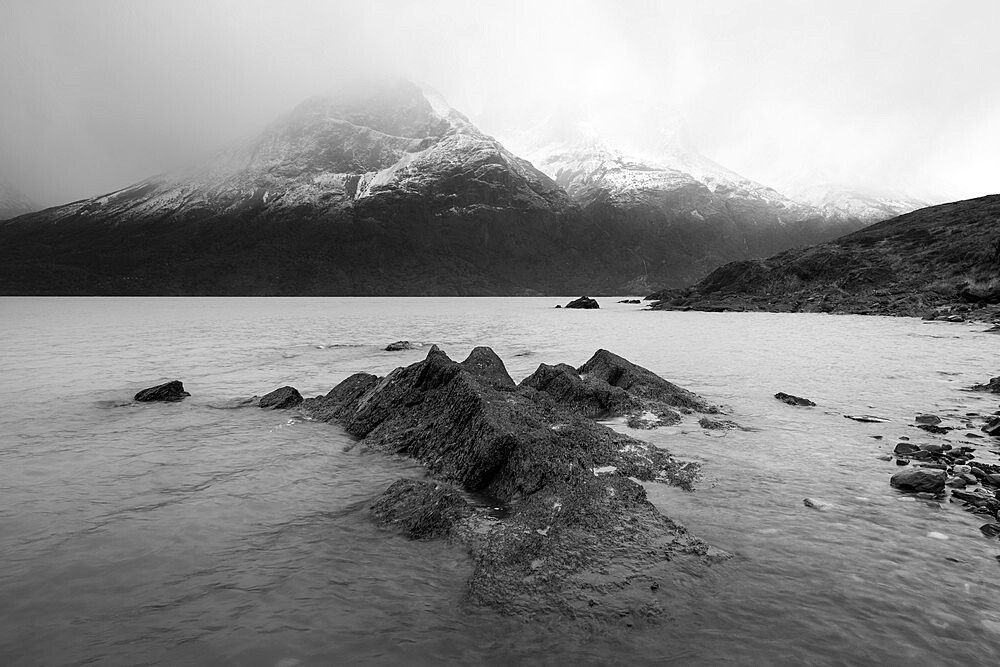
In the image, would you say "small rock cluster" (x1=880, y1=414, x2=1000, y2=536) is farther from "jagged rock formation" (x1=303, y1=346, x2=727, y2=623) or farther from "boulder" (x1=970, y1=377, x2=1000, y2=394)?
"boulder" (x1=970, y1=377, x2=1000, y2=394)

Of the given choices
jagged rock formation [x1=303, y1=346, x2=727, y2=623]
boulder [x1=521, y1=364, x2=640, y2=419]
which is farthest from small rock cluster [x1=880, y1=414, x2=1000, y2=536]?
boulder [x1=521, y1=364, x2=640, y2=419]

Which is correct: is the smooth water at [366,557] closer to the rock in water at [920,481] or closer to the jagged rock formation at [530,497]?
the rock in water at [920,481]

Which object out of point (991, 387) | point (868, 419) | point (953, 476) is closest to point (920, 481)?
point (953, 476)

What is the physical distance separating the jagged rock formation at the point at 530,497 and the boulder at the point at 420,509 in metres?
0.02

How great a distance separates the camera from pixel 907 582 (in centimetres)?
662

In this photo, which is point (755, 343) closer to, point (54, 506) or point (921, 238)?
point (54, 506)

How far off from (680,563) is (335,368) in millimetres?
22976

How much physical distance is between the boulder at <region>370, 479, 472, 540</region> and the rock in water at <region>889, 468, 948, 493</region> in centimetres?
777

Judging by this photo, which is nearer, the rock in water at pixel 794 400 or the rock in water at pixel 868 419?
the rock in water at pixel 868 419

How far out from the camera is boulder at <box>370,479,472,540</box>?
825 centimetres

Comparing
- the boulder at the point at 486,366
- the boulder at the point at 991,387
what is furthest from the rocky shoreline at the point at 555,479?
the boulder at the point at 991,387

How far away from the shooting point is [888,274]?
Result: 90.6 metres

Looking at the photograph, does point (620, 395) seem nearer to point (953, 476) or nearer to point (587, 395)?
point (587, 395)

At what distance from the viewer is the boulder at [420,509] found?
825cm
